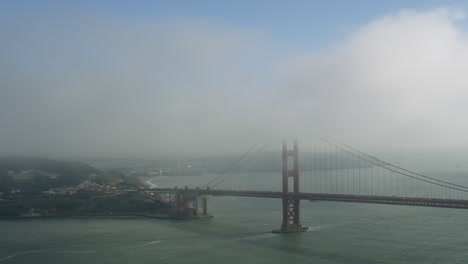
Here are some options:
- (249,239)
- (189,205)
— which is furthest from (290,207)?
(189,205)

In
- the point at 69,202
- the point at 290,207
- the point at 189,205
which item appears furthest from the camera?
the point at 69,202

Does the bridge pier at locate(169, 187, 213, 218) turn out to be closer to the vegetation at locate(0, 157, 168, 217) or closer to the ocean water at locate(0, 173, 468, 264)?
the ocean water at locate(0, 173, 468, 264)

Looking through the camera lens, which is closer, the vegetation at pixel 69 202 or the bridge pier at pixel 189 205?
the bridge pier at pixel 189 205

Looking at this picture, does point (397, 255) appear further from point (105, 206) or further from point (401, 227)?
point (105, 206)

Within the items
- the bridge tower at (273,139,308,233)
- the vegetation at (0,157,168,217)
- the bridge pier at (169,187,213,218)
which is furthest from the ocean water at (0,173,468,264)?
the vegetation at (0,157,168,217)

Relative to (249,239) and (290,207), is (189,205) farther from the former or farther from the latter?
(249,239)

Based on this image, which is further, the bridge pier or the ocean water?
the bridge pier

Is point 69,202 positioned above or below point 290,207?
below

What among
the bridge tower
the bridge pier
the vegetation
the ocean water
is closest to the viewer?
the ocean water

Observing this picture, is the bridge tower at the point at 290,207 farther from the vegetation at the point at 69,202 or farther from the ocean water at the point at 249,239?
the vegetation at the point at 69,202

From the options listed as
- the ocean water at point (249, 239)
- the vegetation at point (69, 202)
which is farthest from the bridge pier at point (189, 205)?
the vegetation at point (69, 202)
